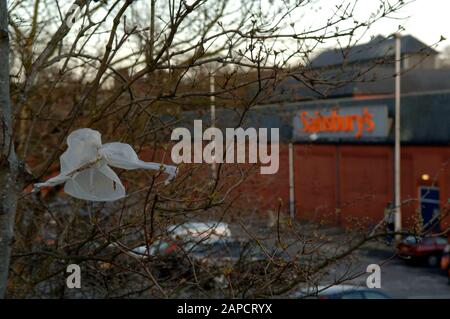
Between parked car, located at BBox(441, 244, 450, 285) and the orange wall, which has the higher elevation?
the orange wall

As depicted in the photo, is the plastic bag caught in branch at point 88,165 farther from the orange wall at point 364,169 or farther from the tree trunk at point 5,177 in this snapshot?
the orange wall at point 364,169

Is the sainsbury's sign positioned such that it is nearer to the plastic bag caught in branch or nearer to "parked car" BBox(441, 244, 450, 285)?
"parked car" BBox(441, 244, 450, 285)

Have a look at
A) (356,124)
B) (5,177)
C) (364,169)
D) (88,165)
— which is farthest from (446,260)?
(5,177)

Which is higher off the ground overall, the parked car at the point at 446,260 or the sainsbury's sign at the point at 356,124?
the sainsbury's sign at the point at 356,124

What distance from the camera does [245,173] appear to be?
450 cm

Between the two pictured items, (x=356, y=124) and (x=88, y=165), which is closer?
(x=88, y=165)

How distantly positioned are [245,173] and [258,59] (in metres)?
0.72

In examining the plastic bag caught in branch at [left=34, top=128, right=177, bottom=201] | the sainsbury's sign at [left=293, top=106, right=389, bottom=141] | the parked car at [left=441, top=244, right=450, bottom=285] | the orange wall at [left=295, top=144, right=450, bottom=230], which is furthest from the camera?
the sainsbury's sign at [left=293, top=106, right=389, bottom=141]

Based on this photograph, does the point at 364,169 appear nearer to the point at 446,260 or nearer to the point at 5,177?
the point at 446,260

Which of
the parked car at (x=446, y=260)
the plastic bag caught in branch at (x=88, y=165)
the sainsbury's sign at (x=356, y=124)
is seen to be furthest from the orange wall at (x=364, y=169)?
the plastic bag caught in branch at (x=88, y=165)

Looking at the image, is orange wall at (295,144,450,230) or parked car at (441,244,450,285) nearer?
parked car at (441,244,450,285)

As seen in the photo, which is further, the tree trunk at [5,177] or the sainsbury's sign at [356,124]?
the sainsbury's sign at [356,124]

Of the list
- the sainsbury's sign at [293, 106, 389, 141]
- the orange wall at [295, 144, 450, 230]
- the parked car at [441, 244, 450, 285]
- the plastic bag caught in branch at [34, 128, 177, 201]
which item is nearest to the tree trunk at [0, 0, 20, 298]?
the plastic bag caught in branch at [34, 128, 177, 201]
